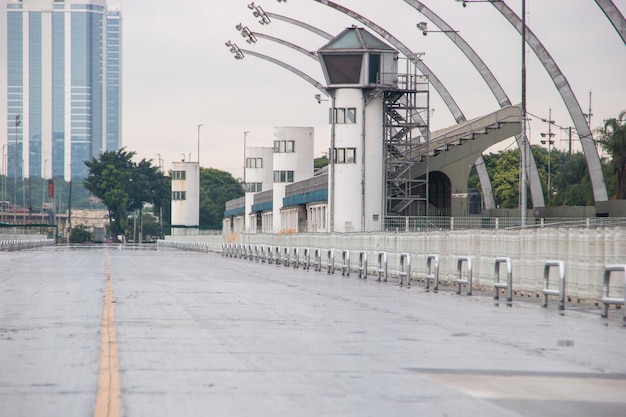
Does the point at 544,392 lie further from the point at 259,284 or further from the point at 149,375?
the point at 259,284

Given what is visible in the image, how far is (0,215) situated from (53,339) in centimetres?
19161

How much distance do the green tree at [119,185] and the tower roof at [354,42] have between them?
387 ft

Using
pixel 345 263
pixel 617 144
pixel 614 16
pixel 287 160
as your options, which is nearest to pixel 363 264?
pixel 345 263

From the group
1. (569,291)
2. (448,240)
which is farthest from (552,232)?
(448,240)

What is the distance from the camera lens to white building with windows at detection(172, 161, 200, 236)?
511 ft

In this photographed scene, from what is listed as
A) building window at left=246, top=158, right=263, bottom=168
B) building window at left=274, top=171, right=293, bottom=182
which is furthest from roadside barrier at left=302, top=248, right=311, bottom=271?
building window at left=246, top=158, right=263, bottom=168

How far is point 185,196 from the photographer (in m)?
157

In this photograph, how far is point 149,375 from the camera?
11.4 m

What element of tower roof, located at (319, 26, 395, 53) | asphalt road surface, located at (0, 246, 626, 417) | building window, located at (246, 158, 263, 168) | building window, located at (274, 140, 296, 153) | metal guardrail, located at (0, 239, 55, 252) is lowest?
metal guardrail, located at (0, 239, 55, 252)

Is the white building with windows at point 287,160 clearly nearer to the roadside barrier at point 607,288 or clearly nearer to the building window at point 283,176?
the building window at point 283,176

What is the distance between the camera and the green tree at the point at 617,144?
88750 millimetres

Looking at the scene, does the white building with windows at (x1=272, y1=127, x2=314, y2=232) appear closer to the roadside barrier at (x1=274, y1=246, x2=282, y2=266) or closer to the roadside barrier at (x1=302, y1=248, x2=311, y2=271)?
the roadside barrier at (x1=274, y1=246, x2=282, y2=266)

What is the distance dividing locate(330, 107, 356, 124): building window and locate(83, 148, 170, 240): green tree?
117 metres

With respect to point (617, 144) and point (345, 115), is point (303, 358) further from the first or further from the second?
point (617, 144)
